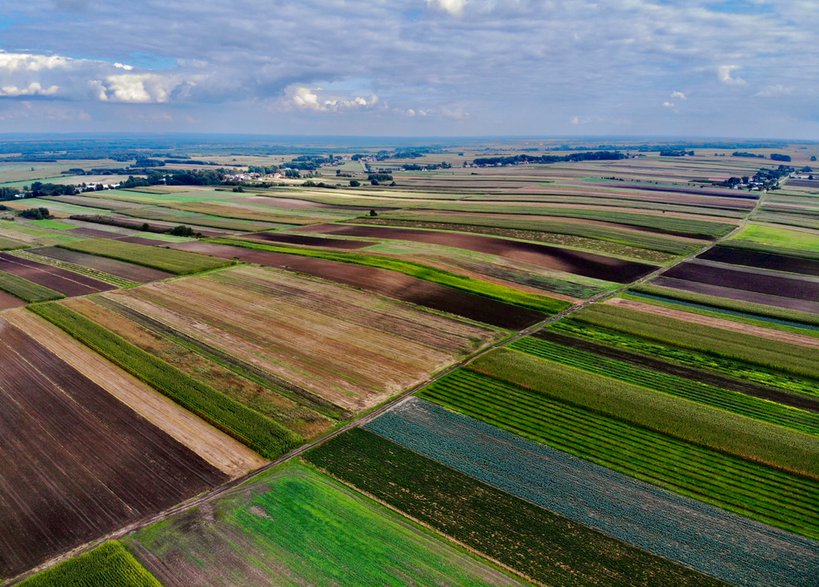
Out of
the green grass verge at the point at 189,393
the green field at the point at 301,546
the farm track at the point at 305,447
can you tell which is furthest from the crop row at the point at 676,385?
the green grass verge at the point at 189,393

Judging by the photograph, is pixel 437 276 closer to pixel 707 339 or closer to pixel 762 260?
pixel 707 339

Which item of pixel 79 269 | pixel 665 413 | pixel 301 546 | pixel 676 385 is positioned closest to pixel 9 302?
pixel 79 269

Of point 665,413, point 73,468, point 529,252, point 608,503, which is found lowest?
point 608,503

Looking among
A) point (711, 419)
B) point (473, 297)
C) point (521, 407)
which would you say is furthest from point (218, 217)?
point (711, 419)

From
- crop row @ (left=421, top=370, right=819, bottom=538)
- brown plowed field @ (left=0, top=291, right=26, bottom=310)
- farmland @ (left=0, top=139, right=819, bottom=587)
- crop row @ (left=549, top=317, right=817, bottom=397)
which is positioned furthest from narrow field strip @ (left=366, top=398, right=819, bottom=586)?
brown plowed field @ (left=0, top=291, right=26, bottom=310)

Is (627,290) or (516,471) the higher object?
(627,290)

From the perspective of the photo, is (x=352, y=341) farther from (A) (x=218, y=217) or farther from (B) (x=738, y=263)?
(A) (x=218, y=217)

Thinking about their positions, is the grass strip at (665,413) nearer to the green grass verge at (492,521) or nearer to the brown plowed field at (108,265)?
the green grass verge at (492,521)
